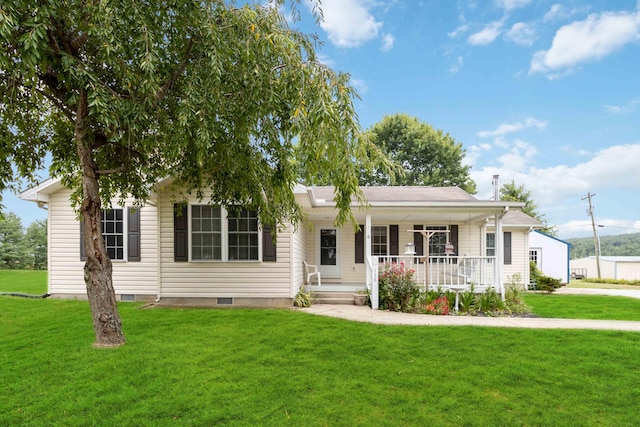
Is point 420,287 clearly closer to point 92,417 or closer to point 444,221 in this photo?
point 444,221

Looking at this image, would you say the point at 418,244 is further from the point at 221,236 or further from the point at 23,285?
the point at 23,285

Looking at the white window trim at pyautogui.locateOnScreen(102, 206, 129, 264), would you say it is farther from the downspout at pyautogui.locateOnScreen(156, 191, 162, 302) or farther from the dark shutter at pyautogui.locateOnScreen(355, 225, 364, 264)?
the dark shutter at pyautogui.locateOnScreen(355, 225, 364, 264)

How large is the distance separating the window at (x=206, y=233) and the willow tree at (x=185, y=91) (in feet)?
9.22

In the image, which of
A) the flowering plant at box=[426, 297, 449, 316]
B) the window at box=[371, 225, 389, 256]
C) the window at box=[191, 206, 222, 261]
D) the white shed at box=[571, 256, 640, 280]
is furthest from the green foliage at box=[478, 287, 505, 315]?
the white shed at box=[571, 256, 640, 280]

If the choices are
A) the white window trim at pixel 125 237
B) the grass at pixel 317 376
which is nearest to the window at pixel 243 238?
the grass at pixel 317 376

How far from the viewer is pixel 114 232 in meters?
8.82

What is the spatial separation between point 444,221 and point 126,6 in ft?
33.6

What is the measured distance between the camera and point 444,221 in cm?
1138

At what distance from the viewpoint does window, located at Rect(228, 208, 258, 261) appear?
809 centimetres

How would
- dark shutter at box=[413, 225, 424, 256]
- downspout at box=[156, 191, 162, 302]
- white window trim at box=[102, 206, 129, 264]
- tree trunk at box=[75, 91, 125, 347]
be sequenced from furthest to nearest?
dark shutter at box=[413, 225, 424, 256], white window trim at box=[102, 206, 129, 264], downspout at box=[156, 191, 162, 302], tree trunk at box=[75, 91, 125, 347]

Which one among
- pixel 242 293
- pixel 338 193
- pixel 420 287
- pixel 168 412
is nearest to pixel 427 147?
pixel 420 287

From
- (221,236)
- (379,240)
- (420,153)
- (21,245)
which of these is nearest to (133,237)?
(221,236)

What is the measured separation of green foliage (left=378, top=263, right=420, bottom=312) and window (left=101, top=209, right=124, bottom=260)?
21.9 ft

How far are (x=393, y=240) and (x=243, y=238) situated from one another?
540 centimetres
